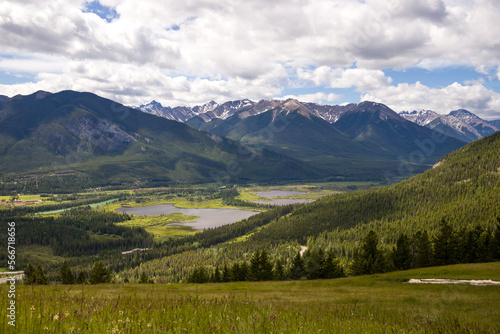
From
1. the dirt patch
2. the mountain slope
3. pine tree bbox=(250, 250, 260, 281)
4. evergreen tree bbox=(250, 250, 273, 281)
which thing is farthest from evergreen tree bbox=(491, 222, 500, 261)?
the mountain slope

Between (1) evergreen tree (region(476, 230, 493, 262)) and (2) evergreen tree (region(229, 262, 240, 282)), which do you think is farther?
(2) evergreen tree (region(229, 262, 240, 282))

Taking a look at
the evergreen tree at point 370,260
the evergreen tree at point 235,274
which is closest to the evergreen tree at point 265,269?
the evergreen tree at point 235,274

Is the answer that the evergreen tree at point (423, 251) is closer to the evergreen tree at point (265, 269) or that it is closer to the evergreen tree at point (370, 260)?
the evergreen tree at point (370, 260)

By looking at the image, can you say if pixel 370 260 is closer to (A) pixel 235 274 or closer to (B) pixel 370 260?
(B) pixel 370 260

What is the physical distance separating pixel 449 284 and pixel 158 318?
179ft

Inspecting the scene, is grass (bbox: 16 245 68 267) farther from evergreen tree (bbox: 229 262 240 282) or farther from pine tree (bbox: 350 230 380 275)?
pine tree (bbox: 350 230 380 275)

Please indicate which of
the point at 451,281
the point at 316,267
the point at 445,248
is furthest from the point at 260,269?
the point at 445,248

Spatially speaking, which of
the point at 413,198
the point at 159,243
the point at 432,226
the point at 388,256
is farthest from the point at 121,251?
the point at 413,198

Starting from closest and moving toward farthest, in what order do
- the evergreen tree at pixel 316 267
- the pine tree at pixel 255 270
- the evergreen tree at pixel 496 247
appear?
the evergreen tree at pixel 496 247 < the pine tree at pixel 255 270 < the evergreen tree at pixel 316 267

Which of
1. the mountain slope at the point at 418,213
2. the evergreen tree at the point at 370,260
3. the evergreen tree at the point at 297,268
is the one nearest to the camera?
the evergreen tree at the point at 370,260

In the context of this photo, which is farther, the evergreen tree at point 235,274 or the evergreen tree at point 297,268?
the evergreen tree at point 297,268

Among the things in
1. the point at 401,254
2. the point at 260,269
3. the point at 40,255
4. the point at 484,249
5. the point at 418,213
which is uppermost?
the point at 484,249

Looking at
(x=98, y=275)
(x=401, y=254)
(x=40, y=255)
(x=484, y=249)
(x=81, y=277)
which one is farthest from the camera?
(x=40, y=255)

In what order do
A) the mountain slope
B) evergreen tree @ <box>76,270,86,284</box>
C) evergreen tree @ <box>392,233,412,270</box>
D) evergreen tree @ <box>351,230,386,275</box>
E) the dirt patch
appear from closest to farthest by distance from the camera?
the dirt patch < evergreen tree @ <box>76,270,86,284</box> < evergreen tree @ <box>351,230,386,275</box> < evergreen tree @ <box>392,233,412,270</box> < the mountain slope
